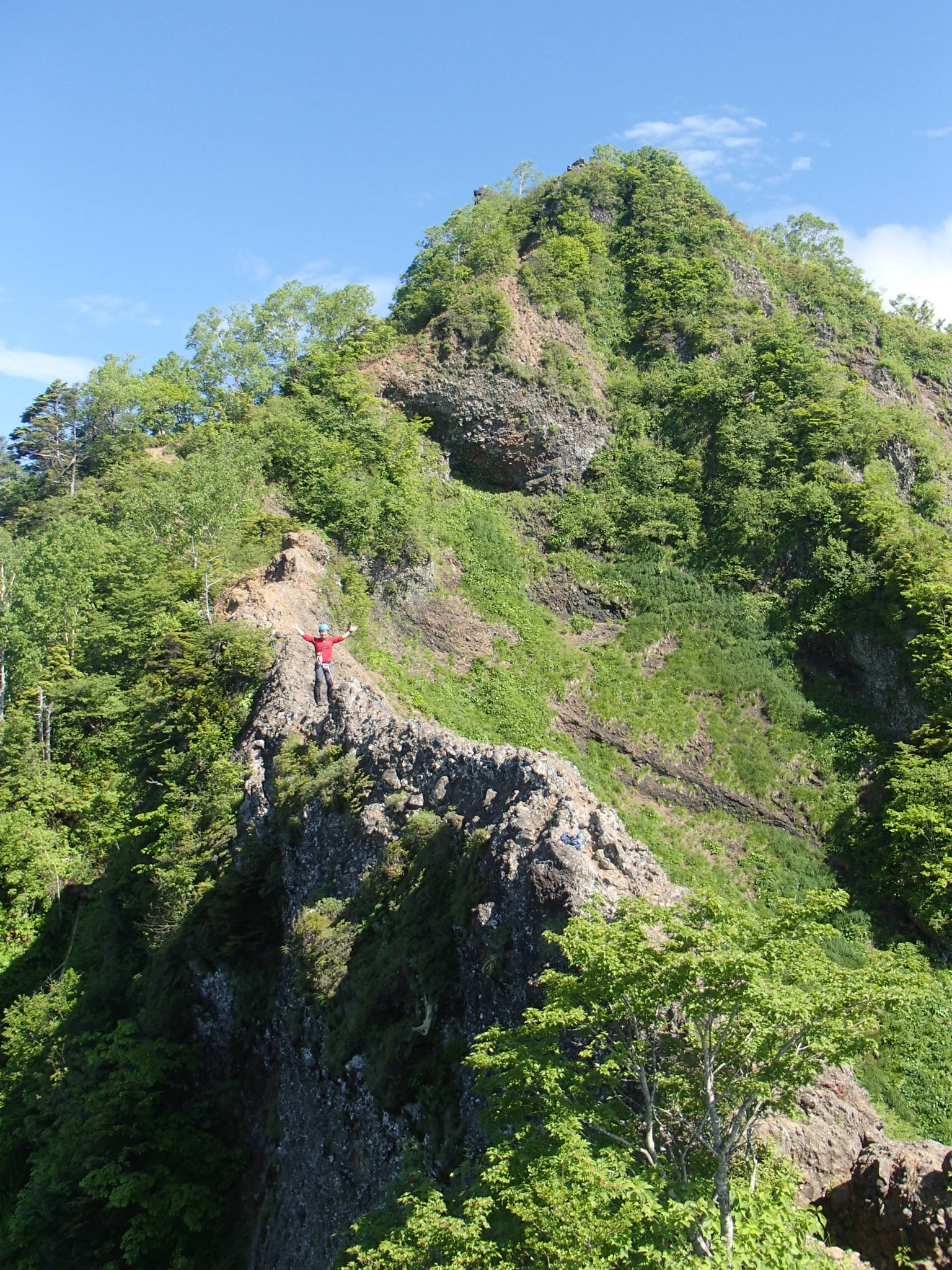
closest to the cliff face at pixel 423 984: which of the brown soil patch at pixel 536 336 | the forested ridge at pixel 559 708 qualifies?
the forested ridge at pixel 559 708

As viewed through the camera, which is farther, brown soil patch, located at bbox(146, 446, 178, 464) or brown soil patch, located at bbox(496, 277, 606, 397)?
brown soil patch, located at bbox(146, 446, 178, 464)

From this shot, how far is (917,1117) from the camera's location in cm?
1870

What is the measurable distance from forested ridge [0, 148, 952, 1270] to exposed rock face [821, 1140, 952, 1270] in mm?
1921

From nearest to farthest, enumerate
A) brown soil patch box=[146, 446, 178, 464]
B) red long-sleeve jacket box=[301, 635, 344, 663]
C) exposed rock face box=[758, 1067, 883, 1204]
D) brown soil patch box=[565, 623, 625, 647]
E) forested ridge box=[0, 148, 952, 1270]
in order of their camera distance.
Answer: forested ridge box=[0, 148, 952, 1270] → exposed rock face box=[758, 1067, 883, 1204] → red long-sleeve jacket box=[301, 635, 344, 663] → brown soil patch box=[565, 623, 625, 647] → brown soil patch box=[146, 446, 178, 464]

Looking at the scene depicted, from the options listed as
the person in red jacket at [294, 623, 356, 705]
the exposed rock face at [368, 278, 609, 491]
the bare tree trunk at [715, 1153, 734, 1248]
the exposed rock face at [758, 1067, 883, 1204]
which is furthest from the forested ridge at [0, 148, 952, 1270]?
the person in red jacket at [294, 623, 356, 705]

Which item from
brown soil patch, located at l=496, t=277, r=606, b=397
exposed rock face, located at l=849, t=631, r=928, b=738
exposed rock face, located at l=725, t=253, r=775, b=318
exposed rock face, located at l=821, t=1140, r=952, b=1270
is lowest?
exposed rock face, located at l=821, t=1140, r=952, b=1270

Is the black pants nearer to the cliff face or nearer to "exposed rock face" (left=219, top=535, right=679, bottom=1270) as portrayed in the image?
"exposed rock face" (left=219, top=535, right=679, bottom=1270)

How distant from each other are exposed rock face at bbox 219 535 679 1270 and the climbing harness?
4 centimetres

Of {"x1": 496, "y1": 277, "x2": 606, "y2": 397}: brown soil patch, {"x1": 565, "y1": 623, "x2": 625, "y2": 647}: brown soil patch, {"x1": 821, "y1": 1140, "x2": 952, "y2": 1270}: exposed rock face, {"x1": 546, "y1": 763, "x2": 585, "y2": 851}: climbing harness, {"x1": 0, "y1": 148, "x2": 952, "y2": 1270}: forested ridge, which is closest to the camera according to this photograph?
{"x1": 0, "y1": 148, "x2": 952, "y2": 1270}: forested ridge

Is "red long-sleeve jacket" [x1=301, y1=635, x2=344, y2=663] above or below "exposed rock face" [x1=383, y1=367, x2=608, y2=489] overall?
below

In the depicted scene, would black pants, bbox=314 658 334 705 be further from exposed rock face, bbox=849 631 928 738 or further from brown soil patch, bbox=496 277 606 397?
brown soil patch, bbox=496 277 606 397

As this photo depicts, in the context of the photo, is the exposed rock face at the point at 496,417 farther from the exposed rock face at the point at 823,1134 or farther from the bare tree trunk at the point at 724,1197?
the bare tree trunk at the point at 724,1197

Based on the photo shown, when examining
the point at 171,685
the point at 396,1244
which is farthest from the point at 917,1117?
the point at 171,685

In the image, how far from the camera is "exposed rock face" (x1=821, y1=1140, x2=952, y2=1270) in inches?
396
